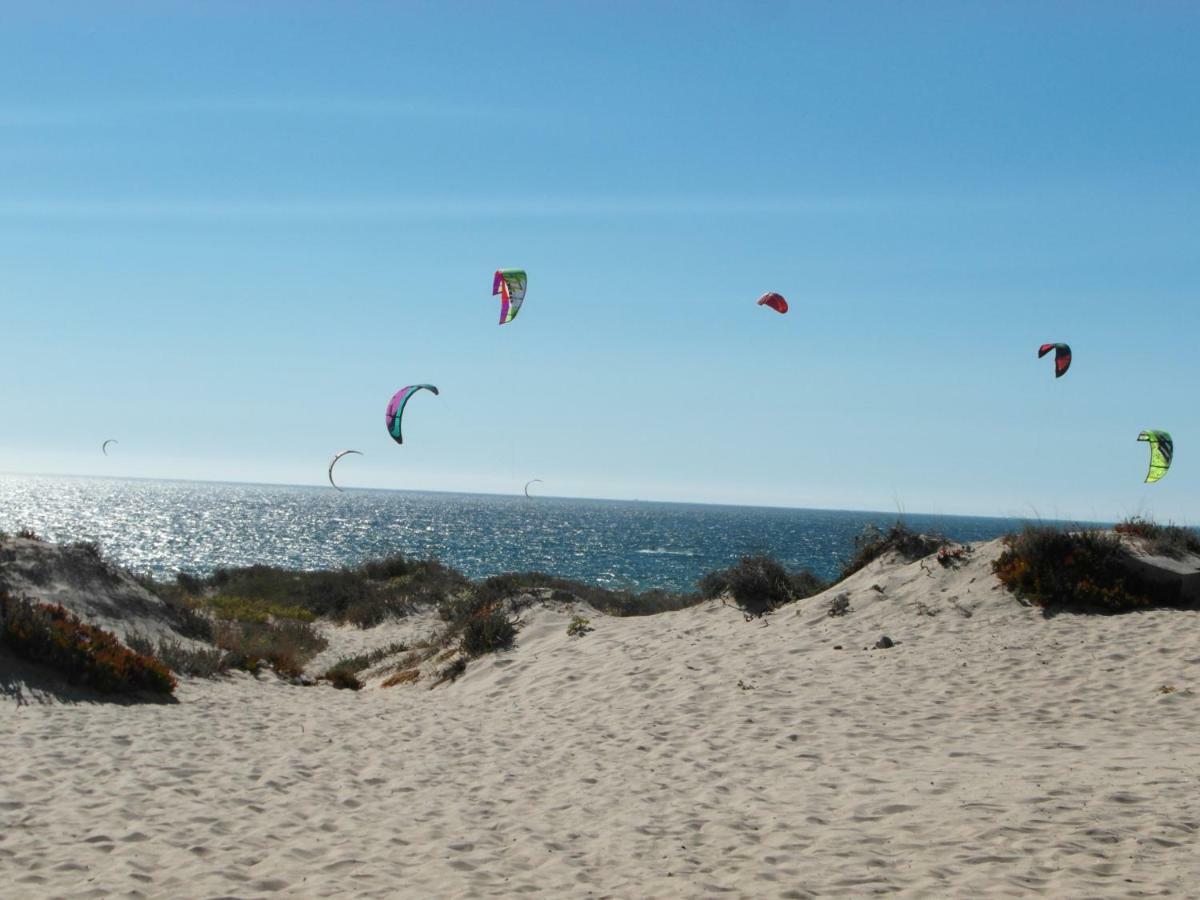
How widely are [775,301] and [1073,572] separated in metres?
8.80

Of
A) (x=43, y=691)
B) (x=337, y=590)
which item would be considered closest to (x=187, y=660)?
(x=43, y=691)

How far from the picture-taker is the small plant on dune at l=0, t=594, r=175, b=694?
11.5m

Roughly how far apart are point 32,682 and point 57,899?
6541mm

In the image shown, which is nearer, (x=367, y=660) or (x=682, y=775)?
(x=682, y=775)

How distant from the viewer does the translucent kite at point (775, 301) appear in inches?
790

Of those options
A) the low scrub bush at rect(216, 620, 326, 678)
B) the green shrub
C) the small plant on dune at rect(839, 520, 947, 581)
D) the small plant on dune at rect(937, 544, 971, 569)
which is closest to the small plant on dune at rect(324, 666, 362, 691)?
the low scrub bush at rect(216, 620, 326, 678)

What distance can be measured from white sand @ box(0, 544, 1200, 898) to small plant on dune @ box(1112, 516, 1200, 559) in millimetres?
1808

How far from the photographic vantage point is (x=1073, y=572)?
14172mm

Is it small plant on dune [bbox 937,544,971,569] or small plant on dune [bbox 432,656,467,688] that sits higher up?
small plant on dune [bbox 937,544,971,569]

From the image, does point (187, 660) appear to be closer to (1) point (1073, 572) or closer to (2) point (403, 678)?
(2) point (403, 678)

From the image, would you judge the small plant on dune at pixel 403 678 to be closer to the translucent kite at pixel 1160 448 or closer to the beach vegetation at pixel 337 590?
the beach vegetation at pixel 337 590

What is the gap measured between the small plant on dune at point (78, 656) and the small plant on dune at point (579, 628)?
7.27 m

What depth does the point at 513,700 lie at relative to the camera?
13.6m

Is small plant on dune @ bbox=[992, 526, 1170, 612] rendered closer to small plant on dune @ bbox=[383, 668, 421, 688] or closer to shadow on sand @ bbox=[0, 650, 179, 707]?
Result: small plant on dune @ bbox=[383, 668, 421, 688]
